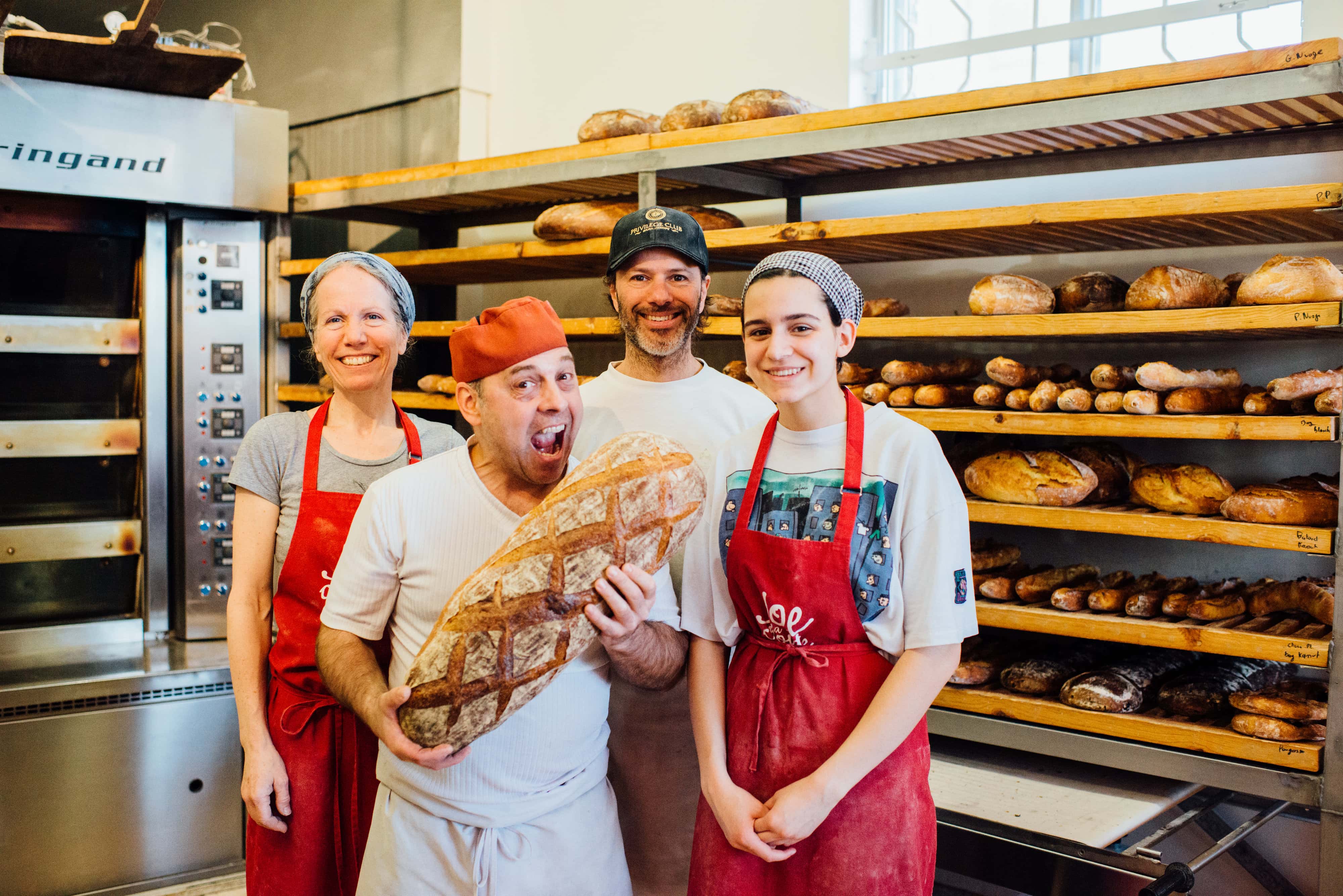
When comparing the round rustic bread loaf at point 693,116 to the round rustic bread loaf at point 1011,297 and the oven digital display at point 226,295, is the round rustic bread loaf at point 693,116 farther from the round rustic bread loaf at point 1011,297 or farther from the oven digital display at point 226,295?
the oven digital display at point 226,295

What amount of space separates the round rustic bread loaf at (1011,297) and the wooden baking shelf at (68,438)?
8.72 feet

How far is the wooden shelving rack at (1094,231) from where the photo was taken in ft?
6.82

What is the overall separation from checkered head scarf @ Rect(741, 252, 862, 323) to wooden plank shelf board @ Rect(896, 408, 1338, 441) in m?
0.57

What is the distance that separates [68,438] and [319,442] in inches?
75.3

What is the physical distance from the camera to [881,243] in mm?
2715

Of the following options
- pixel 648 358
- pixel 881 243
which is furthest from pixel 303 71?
pixel 648 358

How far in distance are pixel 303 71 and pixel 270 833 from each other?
4.11 m

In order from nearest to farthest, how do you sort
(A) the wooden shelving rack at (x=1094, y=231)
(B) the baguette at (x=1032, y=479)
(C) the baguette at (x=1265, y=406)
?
(A) the wooden shelving rack at (x=1094, y=231) → (C) the baguette at (x=1265, y=406) → (B) the baguette at (x=1032, y=479)

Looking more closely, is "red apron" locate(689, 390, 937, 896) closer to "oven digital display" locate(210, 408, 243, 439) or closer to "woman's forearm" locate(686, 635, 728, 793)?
"woman's forearm" locate(686, 635, 728, 793)

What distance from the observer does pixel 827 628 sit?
148 cm

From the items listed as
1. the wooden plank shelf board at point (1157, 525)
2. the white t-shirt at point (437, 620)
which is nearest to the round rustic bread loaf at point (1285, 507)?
the wooden plank shelf board at point (1157, 525)

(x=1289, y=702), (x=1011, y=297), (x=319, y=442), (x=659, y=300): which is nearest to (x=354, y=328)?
(x=319, y=442)

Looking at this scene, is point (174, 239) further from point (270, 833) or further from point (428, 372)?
point (270, 833)

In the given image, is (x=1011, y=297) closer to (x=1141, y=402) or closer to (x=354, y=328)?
(x=1141, y=402)
